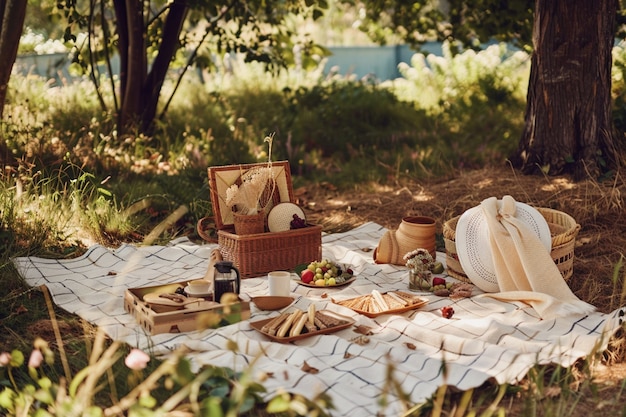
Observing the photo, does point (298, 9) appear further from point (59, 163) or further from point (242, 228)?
point (242, 228)

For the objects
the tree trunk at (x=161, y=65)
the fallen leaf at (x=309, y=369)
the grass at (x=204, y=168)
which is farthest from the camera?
the tree trunk at (x=161, y=65)

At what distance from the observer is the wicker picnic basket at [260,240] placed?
17.8ft

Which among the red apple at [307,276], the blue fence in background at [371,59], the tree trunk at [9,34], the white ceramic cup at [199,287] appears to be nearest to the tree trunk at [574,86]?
the red apple at [307,276]

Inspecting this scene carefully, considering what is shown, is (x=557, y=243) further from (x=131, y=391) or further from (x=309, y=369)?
(x=131, y=391)

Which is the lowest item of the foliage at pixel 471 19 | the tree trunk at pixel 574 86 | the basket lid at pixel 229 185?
the basket lid at pixel 229 185

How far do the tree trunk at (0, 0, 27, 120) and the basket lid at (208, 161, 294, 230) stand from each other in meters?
2.56

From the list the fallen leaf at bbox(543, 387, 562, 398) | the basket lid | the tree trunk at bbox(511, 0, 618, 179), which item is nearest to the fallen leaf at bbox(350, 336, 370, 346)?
the fallen leaf at bbox(543, 387, 562, 398)

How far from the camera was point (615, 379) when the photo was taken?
3703 mm

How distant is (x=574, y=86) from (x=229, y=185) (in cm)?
329

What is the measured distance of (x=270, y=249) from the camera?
5.49m

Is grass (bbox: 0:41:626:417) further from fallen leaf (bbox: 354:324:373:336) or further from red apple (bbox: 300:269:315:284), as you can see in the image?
red apple (bbox: 300:269:315:284)

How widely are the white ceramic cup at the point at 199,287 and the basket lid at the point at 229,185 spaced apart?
1.05 m

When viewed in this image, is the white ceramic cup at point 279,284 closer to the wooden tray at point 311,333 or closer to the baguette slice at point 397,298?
the wooden tray at point 311,333

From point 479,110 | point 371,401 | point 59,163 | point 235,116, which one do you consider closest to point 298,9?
point 235,116
